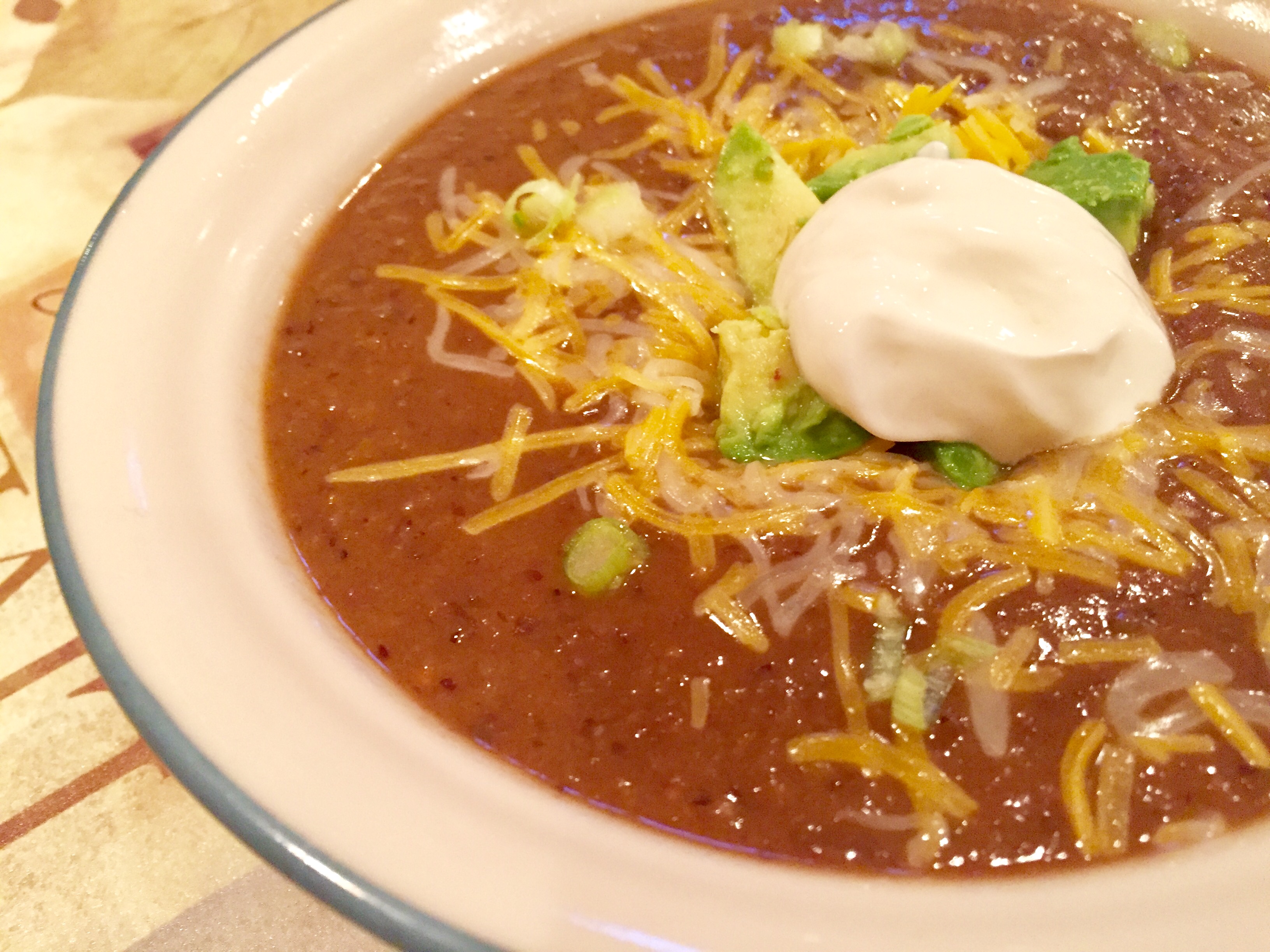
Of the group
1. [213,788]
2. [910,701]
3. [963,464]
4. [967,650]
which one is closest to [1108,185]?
[963,464]

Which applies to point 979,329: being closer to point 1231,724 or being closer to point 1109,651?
point 1109,651

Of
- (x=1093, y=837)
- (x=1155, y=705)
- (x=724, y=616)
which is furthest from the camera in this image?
(x=724, y=616)

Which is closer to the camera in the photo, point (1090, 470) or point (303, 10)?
point (1090, 470)

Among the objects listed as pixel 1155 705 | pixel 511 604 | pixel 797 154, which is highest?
pixel 797 154

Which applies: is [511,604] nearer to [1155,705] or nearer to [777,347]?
[777,347]

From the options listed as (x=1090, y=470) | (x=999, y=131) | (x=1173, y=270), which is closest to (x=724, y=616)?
(x=1090, y=470)

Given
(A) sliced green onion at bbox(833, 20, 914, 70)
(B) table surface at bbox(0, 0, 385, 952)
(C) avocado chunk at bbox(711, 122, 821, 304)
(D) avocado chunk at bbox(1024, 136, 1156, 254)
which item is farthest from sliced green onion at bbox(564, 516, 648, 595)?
(A) sliced green onion at bbox(833, 20, 914, 70)

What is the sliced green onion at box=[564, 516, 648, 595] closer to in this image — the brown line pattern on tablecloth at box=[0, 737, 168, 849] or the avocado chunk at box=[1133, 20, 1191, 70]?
the brown line pattern on tablecloth at box=[0, 737, 168, 849]
